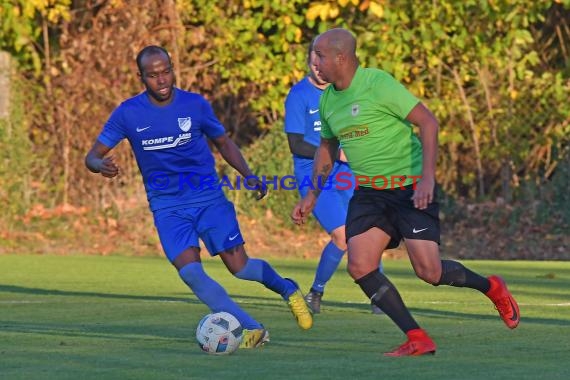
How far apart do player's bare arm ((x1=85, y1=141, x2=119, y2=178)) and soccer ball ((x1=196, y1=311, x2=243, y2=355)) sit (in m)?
1.19

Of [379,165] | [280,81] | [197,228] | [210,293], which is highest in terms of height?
[379,165]

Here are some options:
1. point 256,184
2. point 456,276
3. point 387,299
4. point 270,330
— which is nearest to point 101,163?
point 256,184

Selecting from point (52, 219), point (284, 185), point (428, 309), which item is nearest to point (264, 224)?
point (284, 185)

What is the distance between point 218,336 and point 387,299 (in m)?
0.99

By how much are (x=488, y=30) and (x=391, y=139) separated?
1226 centimetres

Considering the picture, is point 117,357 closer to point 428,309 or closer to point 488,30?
point 428,309

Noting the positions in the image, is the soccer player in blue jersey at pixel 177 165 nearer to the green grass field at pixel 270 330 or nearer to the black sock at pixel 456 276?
the green grass field at pixel 270 330

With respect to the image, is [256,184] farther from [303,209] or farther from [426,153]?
[426,153]

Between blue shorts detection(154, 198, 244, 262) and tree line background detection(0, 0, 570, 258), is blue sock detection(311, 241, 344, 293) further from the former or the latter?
tree line background detection(0, 0, 570, 258)

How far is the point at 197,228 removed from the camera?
9055mm

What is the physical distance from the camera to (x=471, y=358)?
7.70 metres

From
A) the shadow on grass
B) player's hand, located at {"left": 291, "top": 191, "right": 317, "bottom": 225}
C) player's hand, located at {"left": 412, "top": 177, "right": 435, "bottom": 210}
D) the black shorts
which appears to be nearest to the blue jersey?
player's hand, located at {"left": 291, "top": 191, "right": 317, "bottom": 225}

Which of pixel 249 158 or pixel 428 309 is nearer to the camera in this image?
pixel 428 309

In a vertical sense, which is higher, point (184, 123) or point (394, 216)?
point (184, 123)
